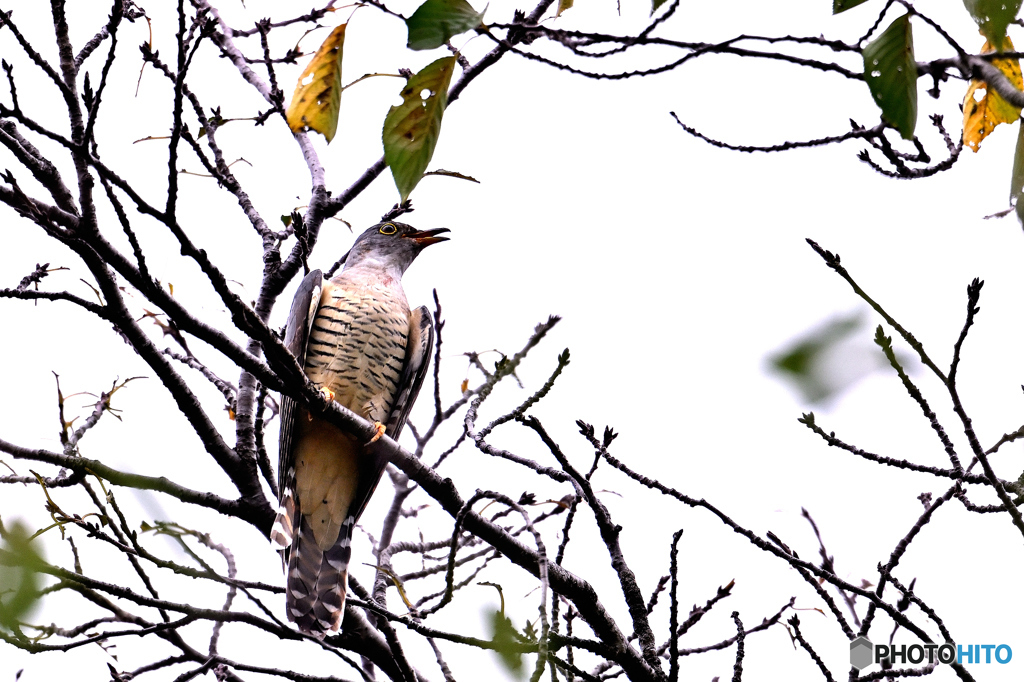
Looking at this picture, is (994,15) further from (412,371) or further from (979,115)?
(412,371)

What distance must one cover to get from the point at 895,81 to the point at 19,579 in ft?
5.32

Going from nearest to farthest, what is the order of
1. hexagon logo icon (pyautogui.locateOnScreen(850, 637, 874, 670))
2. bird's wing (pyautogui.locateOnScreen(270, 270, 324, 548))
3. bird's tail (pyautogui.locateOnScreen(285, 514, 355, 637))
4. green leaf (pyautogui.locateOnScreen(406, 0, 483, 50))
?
green leaf (pyautogui.locateOnScreen(406, 0, 483, 50))
hexagon logo icon (pyautogui.locateOnScreen(850, 637, 874, 670))
bird's tail (pyautogui.locateOnScreen(285, 514, 355, 637))
bird's wing (pyautogui.locateOnScreen(270, 270, 324, 548))

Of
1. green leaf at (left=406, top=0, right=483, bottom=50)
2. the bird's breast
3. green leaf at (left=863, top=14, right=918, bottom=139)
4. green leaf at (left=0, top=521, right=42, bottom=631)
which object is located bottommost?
green leaf at (left=0, top=521, right=42, bottom=631)

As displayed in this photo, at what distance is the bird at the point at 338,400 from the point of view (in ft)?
14.1

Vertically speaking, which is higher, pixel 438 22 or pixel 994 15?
pixel 438 22

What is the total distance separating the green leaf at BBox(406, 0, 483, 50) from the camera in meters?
1.49

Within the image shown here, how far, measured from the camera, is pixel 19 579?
145 centimetres

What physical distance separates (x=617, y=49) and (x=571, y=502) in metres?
1.47

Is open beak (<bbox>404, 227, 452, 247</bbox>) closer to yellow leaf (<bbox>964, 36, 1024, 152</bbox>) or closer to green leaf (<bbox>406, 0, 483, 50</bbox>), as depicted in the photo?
yellow leaf (<bbox>964, 36, 1024, 152</bbox>)

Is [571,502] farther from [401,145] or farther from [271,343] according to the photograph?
[401,145]

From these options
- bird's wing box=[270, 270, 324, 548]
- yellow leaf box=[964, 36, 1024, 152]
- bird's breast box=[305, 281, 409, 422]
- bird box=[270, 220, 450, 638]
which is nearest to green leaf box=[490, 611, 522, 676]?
yellow leaf box=[964, 36, 1024, 152]

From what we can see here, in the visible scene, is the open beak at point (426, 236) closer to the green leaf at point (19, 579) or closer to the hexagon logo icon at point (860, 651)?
the hexagon logo icon at point (860, 651)

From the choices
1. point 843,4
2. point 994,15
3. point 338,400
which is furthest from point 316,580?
point 994,15

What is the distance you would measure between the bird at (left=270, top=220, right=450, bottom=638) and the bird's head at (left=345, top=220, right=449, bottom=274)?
24 centimetres
